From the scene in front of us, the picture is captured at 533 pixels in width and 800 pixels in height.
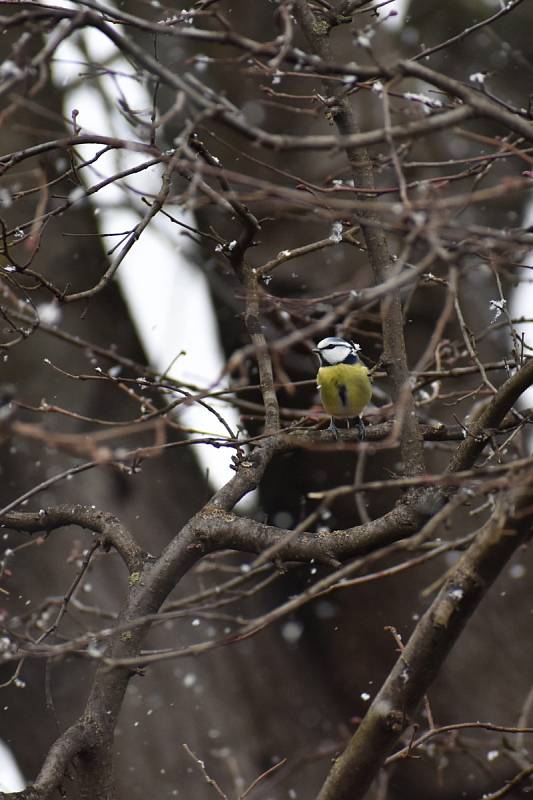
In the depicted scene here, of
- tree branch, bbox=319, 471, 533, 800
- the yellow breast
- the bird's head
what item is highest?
the bird's head

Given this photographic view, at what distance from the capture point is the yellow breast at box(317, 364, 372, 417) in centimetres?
285

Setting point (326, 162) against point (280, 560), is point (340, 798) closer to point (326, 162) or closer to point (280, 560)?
point (280, 560)

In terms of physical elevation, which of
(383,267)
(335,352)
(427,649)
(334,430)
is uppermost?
(335,352)

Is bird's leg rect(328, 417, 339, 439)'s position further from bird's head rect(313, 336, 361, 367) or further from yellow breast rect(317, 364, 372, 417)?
bird's head rect(313, 336, 361, 367)

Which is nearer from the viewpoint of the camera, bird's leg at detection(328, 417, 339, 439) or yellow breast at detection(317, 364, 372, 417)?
bird's leg at detection(328, 417, 339, 439)

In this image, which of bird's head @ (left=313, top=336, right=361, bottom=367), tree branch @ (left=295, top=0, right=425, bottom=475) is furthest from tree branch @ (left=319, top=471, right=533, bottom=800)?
bird's head @ (left=313, top=336, right=361, bottom=367)

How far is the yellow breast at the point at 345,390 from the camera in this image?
9.34 feet

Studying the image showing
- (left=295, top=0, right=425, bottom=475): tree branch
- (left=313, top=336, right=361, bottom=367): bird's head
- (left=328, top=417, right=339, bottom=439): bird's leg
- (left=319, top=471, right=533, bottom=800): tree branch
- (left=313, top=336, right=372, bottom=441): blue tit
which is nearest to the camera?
(left=319, top=471, right=533, bottom=800): tree branch

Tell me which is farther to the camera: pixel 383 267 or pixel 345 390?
pixel 345 390

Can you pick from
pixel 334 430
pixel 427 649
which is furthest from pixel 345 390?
pixel 427 649

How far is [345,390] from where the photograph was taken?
2854 mm

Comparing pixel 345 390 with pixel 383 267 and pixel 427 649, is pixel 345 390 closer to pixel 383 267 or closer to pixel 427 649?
pixel 383 267

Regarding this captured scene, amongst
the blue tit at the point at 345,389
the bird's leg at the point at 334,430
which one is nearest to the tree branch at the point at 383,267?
the bird's leg at the point at 334,430

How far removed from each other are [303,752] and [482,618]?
1.01 metres
